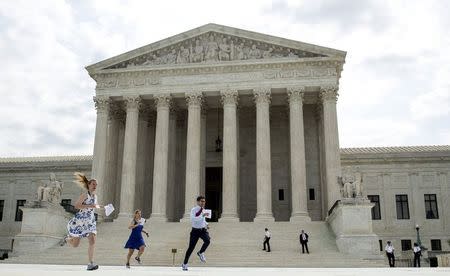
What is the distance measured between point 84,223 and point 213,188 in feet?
110

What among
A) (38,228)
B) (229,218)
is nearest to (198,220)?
(38,228)

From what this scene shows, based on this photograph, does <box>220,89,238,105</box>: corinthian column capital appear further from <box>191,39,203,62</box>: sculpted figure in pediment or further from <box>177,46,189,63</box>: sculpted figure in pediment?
<box>177,46,189,63</box>: sculpted figure in pediment

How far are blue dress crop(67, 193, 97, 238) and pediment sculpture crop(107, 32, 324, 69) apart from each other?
1151 inches

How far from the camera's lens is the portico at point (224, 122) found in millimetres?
38562

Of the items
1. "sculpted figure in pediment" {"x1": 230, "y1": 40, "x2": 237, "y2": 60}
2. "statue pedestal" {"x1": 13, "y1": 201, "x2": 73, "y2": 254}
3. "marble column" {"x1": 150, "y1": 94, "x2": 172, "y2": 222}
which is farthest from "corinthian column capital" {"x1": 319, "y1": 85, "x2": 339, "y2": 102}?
"statue pedestal" {"x1": 13, "y1": 201, "x2": 73, "y2": 254}

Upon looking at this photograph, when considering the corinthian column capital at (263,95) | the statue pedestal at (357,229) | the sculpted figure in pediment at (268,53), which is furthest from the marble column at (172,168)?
the statue pedestal at (357,229)

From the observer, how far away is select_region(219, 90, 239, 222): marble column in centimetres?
3772

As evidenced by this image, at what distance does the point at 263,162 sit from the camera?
38.4 meters

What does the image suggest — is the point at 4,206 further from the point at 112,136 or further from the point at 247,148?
the point at 247,148

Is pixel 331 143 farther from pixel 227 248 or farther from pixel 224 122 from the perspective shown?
pixel 227 248

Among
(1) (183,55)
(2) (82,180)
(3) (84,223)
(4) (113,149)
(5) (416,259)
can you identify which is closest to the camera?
(2) (82,180)

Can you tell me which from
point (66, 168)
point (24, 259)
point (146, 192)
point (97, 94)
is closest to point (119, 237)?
point (24, 259)

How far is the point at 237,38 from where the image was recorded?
135ft

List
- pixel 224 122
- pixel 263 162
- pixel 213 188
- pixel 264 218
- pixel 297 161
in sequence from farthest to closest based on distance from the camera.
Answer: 1. pixel 213 188
2. pixel 224 122
3. pixel 263 162
4. pixel 297 161
5. pixel 264 218
